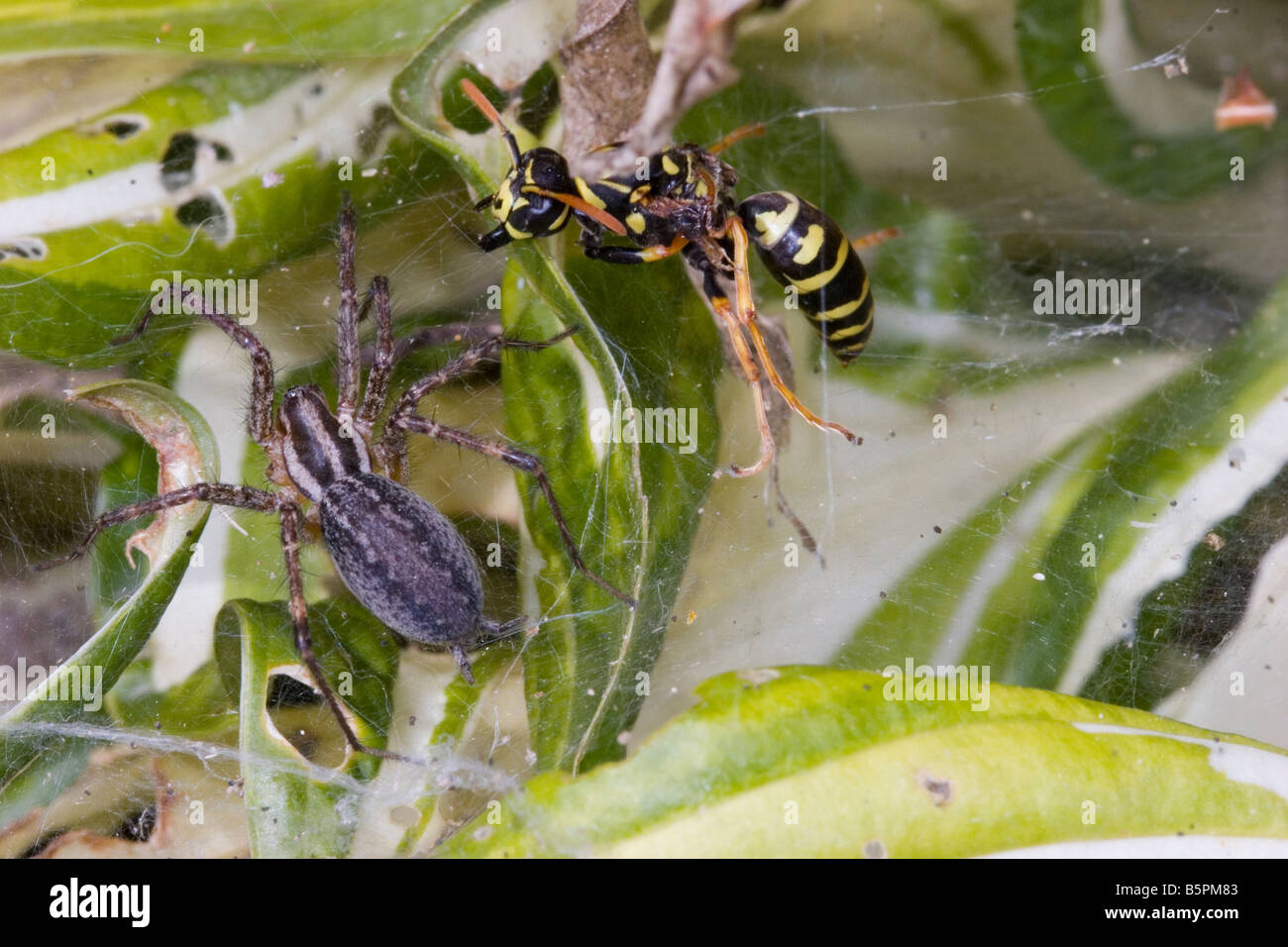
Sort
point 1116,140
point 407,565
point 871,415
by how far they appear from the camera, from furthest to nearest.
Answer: point 1116,140 → point 871,415 → point 407,565

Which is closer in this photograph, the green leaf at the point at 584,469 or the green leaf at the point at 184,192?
the green leaf at the point at 584,469

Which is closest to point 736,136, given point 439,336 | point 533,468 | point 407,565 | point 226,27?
point 439,336

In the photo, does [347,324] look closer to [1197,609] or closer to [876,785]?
[876,785]

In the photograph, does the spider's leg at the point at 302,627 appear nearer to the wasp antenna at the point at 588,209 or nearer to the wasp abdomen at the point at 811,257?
the wasp antenna at the point at 588,209

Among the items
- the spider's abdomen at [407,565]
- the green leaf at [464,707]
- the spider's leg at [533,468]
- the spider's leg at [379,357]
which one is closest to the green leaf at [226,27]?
the spider's leg at [379,357]

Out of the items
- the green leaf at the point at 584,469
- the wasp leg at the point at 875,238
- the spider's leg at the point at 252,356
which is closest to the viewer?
the green leaf at the point at 584,469

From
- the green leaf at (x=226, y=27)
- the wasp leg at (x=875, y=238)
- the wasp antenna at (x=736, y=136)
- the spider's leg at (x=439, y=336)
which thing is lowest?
the spider's leg at (x=439, y=336)
